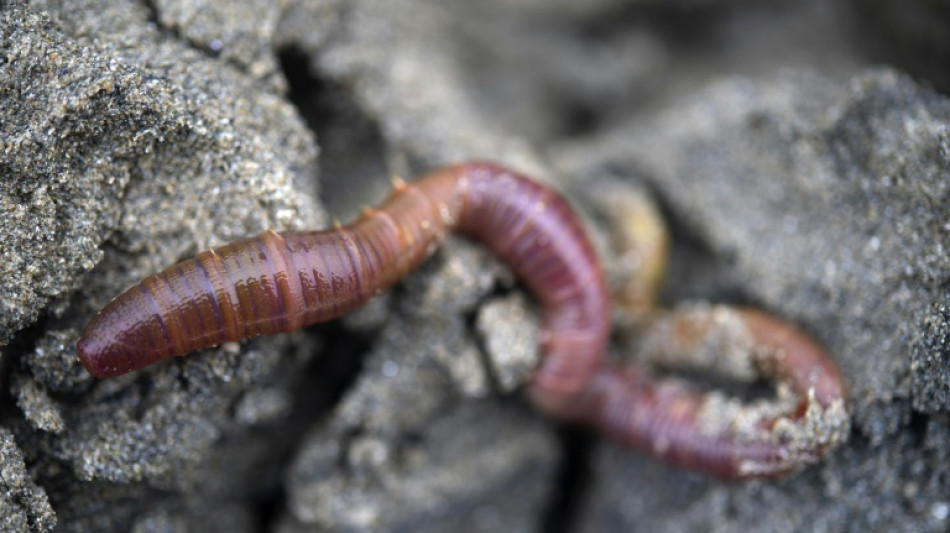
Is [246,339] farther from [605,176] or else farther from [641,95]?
[641,95]

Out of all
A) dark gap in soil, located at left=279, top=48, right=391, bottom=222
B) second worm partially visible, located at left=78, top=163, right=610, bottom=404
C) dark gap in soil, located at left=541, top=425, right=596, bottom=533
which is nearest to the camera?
second worm partially visible, located at left=78, top=163, right=610, bottom=404

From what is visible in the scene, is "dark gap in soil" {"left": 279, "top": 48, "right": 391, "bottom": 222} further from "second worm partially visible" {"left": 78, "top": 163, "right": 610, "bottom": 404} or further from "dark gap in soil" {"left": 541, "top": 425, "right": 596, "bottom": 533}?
"dark gap in soil" {"left": 541, "top": 425, "right": 596, "bottom": 533}

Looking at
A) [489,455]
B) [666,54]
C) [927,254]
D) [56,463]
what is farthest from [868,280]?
[56,463]

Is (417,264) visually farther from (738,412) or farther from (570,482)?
(570,482)

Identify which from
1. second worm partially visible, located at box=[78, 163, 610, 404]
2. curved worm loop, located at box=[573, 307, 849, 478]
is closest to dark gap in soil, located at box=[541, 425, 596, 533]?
curved worm loop, located at box=[573, 307, 849, 478]

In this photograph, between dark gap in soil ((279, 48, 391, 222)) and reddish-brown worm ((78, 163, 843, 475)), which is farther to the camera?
dark gap in soil ((279, 48, 391, 222))

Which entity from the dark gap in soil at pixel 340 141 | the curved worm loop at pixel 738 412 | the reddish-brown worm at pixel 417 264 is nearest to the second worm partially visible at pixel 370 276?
the reddish-brown worm at pixel 417 264

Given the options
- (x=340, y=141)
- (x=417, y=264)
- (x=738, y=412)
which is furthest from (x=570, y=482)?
(x=340, y=141)
